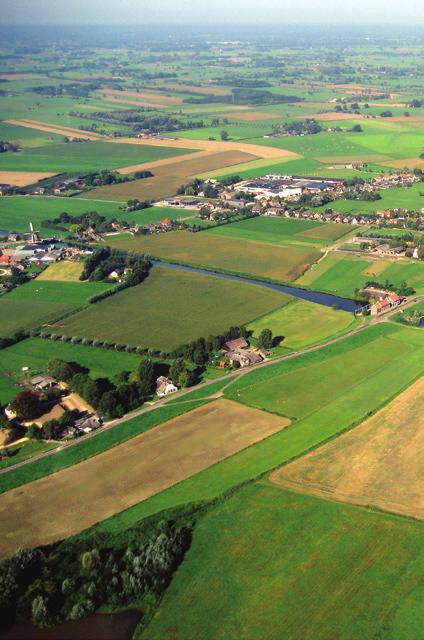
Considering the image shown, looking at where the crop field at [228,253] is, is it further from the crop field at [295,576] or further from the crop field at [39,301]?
the crop field at [295,576]

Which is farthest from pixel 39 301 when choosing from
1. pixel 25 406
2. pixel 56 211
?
pixel 56 211

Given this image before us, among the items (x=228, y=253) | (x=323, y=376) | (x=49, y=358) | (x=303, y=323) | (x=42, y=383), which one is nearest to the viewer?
(x=42, y=383)

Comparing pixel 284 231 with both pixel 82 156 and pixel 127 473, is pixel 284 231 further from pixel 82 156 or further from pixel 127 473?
pixel 82 156

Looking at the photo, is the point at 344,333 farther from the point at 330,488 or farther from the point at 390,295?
the point at 330,488

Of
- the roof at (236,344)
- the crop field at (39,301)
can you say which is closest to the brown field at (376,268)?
the roof at (236,344)

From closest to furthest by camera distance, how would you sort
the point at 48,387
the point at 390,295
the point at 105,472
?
the point at 105,472, the point at 48,387, the point at 390,295

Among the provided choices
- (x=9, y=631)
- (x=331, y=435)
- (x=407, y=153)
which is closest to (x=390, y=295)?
(x=331, y=435)

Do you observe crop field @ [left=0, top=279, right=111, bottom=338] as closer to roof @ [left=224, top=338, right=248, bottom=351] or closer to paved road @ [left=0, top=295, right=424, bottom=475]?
roof @ [left=224, top=338, right=248, bottom=351]
